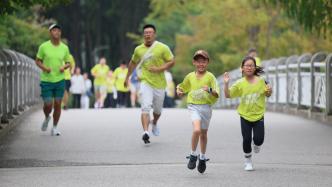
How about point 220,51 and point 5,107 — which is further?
point 220,51

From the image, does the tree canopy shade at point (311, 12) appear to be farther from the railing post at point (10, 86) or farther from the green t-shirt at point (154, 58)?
the railing post at point (10, 86)

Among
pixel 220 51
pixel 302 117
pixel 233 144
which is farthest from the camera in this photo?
pixel 220 51

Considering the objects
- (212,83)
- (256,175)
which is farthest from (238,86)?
(256,175)

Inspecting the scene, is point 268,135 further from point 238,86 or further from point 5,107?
point 238,86

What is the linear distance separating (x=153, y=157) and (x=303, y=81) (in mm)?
10730

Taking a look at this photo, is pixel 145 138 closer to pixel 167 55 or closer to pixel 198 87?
pixel 167 55

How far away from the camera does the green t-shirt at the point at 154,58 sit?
1570 cm

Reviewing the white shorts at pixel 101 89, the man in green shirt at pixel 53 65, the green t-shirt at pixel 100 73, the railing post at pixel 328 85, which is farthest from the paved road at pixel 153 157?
the white shorts at pixel 101 89

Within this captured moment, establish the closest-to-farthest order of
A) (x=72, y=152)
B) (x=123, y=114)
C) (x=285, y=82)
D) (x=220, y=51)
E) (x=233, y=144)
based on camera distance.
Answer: (x=72, y=152), (x=233, y=144), (x=123, y=114), (x=285, y=82), (x=220, y=51)

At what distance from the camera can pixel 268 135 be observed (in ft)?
57.4

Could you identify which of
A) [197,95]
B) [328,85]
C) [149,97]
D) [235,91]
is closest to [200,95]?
[197,95]

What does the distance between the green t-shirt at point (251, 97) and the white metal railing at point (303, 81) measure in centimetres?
840

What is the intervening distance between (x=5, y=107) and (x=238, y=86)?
7117 millimetres

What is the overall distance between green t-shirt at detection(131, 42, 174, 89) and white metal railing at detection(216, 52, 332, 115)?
5.28 m
